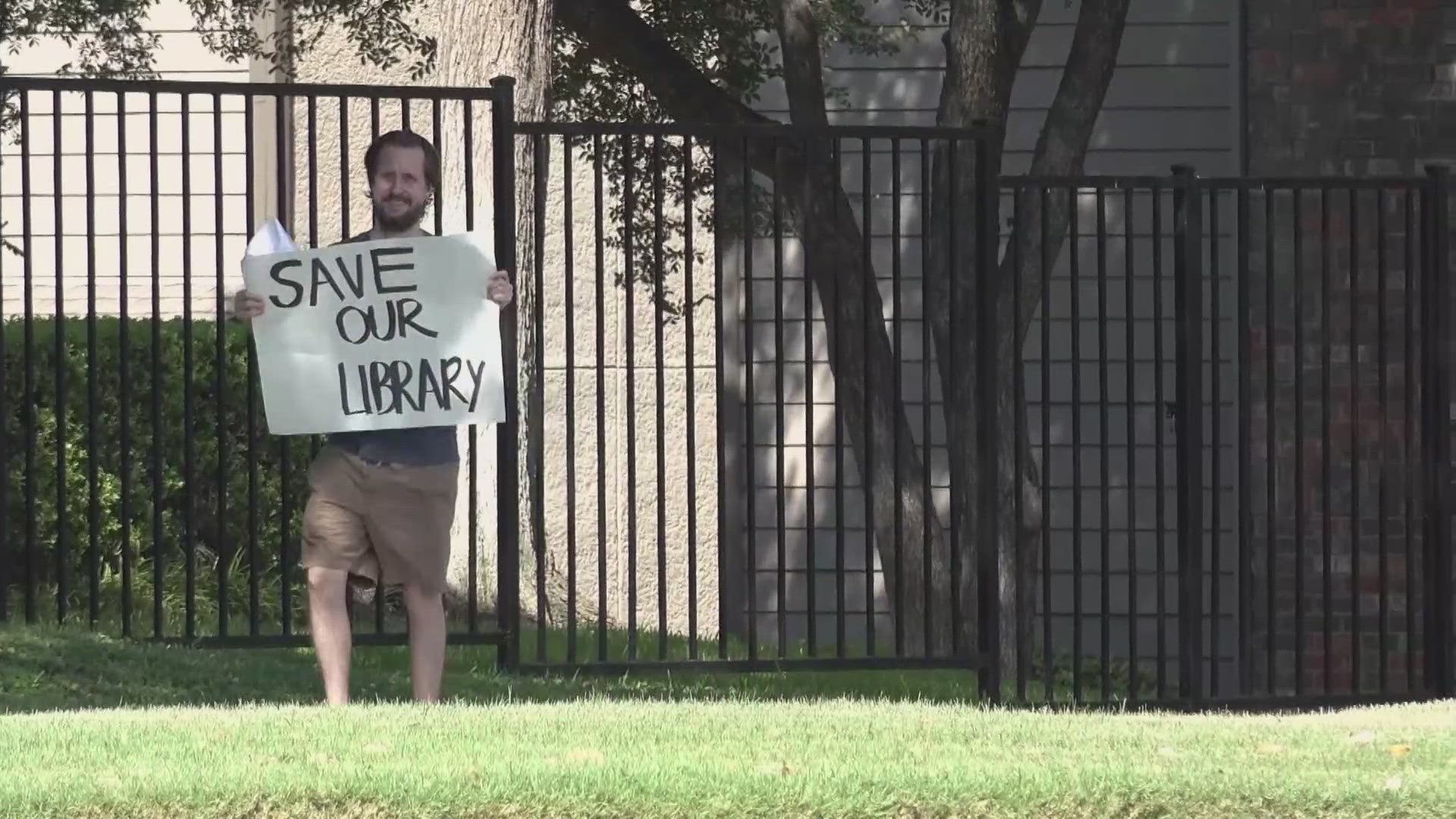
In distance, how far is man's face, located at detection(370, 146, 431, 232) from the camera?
7.16 m

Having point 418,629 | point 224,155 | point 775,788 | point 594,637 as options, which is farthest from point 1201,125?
point 775,788

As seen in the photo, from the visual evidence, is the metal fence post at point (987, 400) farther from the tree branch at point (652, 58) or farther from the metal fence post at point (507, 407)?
the tree branch at point (652, 58)

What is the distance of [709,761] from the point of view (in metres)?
5.43

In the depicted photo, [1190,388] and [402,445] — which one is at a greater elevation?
[1190,388]

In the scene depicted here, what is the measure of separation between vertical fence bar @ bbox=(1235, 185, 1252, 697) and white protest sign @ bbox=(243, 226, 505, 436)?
314 cm

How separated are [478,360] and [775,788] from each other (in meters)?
2.79

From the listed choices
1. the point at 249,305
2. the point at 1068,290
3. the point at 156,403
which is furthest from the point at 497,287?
the point at 1068,290

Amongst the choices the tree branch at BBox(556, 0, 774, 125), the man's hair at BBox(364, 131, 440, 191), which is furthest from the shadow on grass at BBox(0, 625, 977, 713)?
the tree branch at BBox(556, 0, 774, 125)

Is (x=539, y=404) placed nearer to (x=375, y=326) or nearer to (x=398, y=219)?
(x=375, y=326)

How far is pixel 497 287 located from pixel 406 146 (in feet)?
2.18

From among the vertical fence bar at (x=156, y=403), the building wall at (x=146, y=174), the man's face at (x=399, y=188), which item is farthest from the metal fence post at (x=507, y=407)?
the building wall at (x=146, y=174)

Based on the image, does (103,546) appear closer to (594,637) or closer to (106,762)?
(594,637)

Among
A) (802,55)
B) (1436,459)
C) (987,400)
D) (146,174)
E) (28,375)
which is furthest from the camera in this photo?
(146,174)

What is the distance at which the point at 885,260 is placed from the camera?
13305 mm
